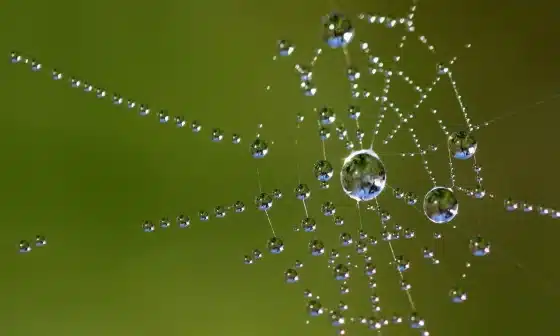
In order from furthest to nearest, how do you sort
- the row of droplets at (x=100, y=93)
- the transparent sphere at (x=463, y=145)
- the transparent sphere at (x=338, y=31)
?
the row of droplets at (x=100, y=93) → the transparent sphere at (x=463, y=145) → the transparent sphere at (x=338, y=31)

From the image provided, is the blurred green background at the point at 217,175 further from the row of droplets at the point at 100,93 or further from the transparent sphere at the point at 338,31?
the transparent sphere at the point at 338,31

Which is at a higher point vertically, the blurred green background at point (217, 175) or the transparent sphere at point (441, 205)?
the blurred green background at point (217, 175)

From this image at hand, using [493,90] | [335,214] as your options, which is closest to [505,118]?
[493,90]

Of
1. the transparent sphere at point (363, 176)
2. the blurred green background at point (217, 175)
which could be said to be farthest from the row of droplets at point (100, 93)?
the transparent sphere at point (363, 176)

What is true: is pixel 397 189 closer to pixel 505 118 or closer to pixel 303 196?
pixel 303 196

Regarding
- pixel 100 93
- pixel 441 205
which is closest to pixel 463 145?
pixel 441 205

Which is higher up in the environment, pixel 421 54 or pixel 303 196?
pixel 421 54

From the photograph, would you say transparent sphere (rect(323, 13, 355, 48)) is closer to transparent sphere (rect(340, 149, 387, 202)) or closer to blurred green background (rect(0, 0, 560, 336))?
transparent sphere (rect(340, 149, 387, 202))

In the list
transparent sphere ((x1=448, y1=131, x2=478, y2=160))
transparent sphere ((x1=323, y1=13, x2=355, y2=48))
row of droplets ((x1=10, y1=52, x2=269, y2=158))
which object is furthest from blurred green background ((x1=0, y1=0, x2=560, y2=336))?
transparent sphere ((x1=323, y1=13, x2=355, y2=48))
